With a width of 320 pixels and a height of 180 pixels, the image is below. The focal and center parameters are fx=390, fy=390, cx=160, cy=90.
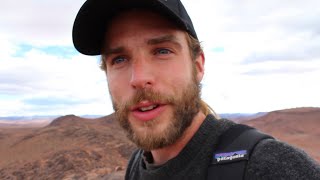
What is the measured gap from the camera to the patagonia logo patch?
5.41 ft

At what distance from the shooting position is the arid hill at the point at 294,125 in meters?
34.3

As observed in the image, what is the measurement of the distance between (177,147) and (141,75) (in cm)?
45

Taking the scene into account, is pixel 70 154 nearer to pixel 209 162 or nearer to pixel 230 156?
pixel 209 162

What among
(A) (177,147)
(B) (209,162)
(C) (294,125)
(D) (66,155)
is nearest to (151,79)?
(A) (177,147)

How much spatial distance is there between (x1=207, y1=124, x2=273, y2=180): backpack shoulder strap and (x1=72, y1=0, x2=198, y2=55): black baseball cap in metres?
0.63

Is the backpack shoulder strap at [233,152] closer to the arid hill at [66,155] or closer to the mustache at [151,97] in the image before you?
the mustache at [151,97]

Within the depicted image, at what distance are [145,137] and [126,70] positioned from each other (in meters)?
0.39

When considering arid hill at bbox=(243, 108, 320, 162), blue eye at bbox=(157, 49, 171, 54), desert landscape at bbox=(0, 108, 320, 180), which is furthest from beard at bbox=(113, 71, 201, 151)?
arid hill at bbox=(243, 108, 320, 162)

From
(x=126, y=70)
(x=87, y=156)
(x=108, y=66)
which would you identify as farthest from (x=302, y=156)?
(x=87, y=156)

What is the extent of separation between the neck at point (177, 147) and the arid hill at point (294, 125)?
1175 inches

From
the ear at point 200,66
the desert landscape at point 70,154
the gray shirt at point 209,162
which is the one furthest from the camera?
the desert landscape at point 70,154

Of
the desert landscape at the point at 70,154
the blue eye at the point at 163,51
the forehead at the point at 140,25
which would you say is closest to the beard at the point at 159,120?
the blue eye at the point at 163,51

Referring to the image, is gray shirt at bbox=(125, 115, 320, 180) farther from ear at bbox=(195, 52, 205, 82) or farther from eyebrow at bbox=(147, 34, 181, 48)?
eyebrow at bbox=(147, 34, 181, 48)

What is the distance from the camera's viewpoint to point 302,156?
1.60m
